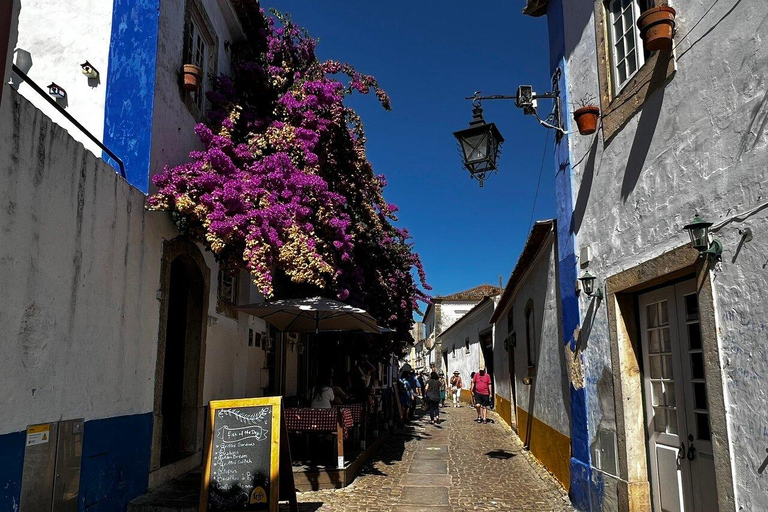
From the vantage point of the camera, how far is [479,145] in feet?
A: 23.9

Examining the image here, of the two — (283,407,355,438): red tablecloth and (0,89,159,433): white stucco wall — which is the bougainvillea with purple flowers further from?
(283,407,355,438): red tablecloth

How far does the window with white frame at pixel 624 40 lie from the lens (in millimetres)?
5609

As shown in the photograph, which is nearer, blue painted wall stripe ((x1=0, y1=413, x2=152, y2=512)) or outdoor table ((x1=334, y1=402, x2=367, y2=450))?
blue painted wall stripe ((x1=0, y1=413, x2=152, y2=512))

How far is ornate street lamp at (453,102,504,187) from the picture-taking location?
7220 millimetres

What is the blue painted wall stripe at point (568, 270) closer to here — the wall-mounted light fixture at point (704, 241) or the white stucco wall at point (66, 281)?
the wall-mounted light fixture at point (704, 241)

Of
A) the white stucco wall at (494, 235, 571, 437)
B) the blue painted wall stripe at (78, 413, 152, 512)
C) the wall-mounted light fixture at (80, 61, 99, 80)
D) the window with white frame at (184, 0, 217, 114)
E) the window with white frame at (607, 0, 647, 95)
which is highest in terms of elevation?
the window with white frame at (184, 0, 217, 114)

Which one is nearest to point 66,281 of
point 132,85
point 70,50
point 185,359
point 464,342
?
point 132,85

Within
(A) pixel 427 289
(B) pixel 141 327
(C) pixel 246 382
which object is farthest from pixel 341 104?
(A) pixel 427 289

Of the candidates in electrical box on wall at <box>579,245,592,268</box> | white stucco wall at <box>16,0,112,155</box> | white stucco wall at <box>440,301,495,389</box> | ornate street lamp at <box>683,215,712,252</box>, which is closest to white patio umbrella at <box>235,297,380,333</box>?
white stucco wall at <box>16,0,112,155</box>

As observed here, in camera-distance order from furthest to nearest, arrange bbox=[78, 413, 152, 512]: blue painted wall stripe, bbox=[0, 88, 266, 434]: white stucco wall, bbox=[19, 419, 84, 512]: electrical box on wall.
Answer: bbox=[78, 413, 152, 512]: blue painted wall stripe → bbox=[19, 419, 84, 512]: electrical box on wall → bbox=[0, 88, 266, 434]: white stucco wall

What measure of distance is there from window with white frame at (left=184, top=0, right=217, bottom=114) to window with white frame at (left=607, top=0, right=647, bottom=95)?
18.2 ft

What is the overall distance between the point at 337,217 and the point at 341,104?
1947mm

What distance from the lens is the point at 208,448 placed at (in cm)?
608

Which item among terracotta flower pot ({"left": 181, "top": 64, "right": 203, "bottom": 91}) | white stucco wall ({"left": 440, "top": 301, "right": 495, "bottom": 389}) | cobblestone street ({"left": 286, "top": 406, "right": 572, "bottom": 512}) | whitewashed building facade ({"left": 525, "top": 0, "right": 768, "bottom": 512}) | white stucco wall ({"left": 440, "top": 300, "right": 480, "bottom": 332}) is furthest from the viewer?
white stucco wall ({"left": 440, "top": 300, "right": 480, "bottom": 332})
